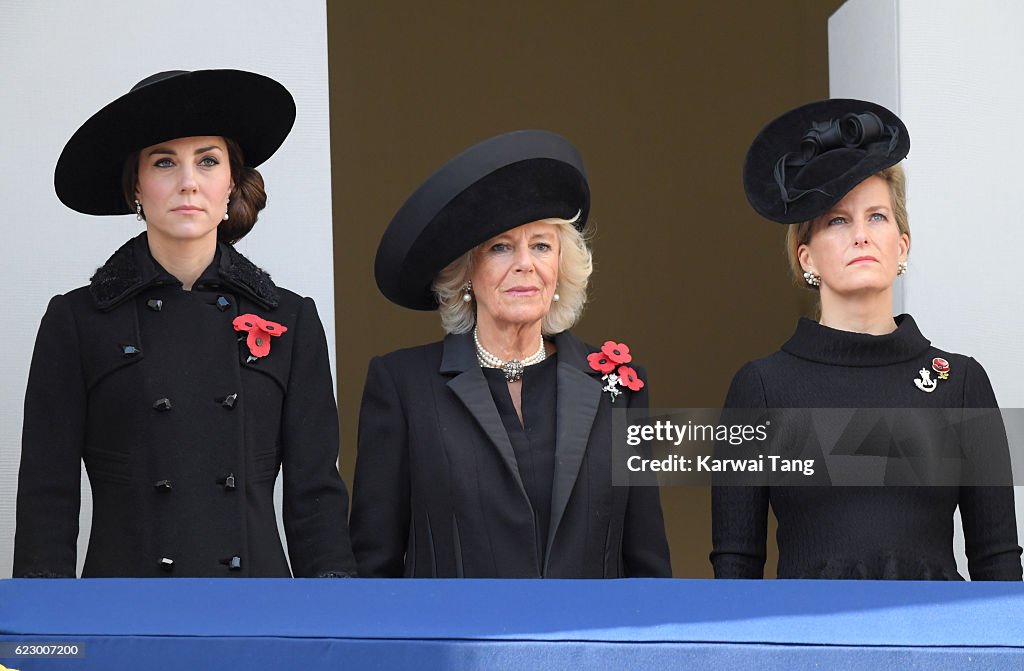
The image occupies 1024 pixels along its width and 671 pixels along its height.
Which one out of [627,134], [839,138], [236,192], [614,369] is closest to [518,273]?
[614,369]

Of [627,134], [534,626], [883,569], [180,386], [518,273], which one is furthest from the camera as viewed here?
[627,134]

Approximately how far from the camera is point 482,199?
277 centimetres

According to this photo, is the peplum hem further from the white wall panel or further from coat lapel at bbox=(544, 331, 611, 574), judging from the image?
the white wall panel

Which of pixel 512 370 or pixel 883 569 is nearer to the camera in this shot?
pixel 883 569

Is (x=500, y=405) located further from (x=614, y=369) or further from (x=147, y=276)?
(x=147, y=276)

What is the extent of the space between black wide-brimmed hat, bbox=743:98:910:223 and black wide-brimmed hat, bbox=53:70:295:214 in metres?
0.98

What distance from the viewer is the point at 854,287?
2760 millimetres

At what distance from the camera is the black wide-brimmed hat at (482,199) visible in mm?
2770

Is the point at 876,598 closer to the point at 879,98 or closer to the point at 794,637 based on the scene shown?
the point at 794,637

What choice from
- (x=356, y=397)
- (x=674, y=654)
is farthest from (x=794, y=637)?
(x=356, y=397)

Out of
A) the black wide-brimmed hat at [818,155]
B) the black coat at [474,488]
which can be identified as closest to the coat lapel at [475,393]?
the black coat at [474,488]

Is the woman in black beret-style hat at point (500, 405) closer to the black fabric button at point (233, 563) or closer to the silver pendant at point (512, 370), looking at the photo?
the silver pendant at point (512, 370)

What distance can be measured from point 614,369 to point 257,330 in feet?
2.32

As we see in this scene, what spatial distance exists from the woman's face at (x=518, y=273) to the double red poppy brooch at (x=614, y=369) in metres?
A: 0.15
